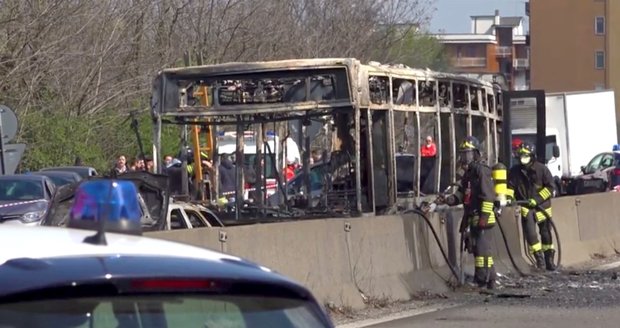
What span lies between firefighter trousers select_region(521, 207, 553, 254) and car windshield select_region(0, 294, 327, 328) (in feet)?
48.1

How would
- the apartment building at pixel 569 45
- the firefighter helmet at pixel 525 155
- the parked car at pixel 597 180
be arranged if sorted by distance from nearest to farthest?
the firefighter helmet at pixel 525 155
the parked car at pixel 597 180
the apartment building at pixel 569 45

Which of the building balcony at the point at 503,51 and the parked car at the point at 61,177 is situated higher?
the building balcony at the point at 503,51

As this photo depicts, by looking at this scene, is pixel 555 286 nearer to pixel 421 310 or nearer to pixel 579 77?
pixel 421 310

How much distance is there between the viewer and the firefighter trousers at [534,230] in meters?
18.3

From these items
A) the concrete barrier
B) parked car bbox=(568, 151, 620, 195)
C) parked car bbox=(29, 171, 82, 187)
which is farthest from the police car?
parked car bbox=(568, 151, 620, 195)

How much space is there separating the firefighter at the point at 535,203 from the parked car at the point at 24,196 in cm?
753

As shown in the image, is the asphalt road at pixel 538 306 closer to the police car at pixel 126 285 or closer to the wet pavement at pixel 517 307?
the wet pavement at pixel 517 307

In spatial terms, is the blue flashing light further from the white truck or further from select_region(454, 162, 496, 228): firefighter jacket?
the white truck

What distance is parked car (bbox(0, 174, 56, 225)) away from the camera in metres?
21.6

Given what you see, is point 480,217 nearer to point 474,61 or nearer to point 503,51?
point 474,61

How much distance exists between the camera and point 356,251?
46.4 feet

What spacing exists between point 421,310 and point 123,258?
10591 millimetres

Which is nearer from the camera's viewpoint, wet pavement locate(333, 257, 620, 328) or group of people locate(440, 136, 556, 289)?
wet pavement locate(333, 257, 620, 328)

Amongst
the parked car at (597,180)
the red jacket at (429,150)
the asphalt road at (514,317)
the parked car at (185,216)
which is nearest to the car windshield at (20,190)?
the red jacket at (429,150)
